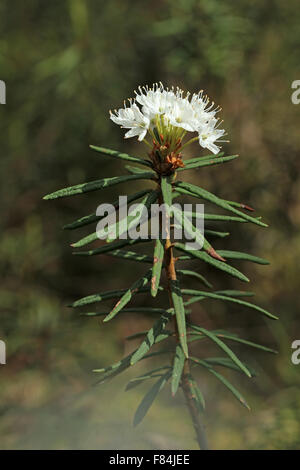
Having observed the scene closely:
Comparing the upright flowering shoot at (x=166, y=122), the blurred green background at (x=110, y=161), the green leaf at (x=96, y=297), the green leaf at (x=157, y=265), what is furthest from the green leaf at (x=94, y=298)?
the blurred green background at (x=110, y=161)

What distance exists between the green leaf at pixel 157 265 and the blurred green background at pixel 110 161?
1336mm

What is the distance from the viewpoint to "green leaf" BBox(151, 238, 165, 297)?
0.76 metres

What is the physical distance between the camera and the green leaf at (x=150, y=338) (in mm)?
808

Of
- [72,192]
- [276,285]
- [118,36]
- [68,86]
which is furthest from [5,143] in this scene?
[72,192]

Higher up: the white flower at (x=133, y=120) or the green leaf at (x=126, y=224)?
the white flower at (x=133, y=120)

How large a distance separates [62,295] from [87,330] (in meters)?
0.29

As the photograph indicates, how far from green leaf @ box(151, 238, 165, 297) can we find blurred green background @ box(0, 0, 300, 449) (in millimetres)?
1336

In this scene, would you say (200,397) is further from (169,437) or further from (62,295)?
(62,295)

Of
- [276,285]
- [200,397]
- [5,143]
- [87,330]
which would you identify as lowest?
[200,397]

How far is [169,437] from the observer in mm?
1536

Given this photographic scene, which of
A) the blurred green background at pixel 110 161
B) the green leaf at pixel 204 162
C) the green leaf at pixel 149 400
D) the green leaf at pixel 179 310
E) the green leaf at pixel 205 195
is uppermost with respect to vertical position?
the blurred green background at pixel 110 161

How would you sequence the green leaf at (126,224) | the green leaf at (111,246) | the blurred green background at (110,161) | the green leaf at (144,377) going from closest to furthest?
the green leaf at (126,224) < the green leaf at (111,246) < the green leaf at (144,377) < the blurred green background at (110,161)

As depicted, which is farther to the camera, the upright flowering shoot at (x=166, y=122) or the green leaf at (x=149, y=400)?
the green leaf at (x=149, y=400)

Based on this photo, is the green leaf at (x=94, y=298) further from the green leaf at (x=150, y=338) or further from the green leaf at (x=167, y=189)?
the green leaf at (x=167, y=189)
